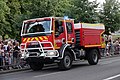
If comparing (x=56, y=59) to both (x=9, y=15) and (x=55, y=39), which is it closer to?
(x=55, y=39)

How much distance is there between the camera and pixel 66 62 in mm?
17891

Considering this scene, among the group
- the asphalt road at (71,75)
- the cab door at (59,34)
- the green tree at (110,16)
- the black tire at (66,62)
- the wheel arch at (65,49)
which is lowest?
the asphalt road at (71,75)

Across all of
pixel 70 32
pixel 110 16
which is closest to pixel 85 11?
pixel 110 16

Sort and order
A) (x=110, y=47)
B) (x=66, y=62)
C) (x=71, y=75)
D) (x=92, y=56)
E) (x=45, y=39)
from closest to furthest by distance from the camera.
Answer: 1. (x=71, y=75)
2. (x=45, y=39)
3. (x=66, y=62)
4. (x=92, y=56)
5. (x=110, y=47)

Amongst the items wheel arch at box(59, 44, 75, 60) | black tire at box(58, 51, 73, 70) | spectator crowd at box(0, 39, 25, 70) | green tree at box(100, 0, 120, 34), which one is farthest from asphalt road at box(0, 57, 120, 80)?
green tree at box(100, 0, 120, 34)

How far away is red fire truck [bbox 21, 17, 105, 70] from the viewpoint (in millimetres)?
17266

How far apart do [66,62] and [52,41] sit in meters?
1.52

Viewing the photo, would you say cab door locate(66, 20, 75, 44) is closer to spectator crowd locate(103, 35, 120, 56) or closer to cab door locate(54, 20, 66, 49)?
cab door locate(54, 20, 66, 49)

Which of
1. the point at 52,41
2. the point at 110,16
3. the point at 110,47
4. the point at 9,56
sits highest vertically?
the point at 110,16

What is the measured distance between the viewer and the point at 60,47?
58.1 feet

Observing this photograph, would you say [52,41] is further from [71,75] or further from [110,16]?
[110,16]

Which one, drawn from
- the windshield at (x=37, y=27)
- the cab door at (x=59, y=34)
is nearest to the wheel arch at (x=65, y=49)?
the cab door at (x=59, y=34)

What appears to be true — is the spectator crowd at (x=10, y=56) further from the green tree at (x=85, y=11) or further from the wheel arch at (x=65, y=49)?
the green tree at (x=85, y=11)

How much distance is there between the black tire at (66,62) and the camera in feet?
57.4
